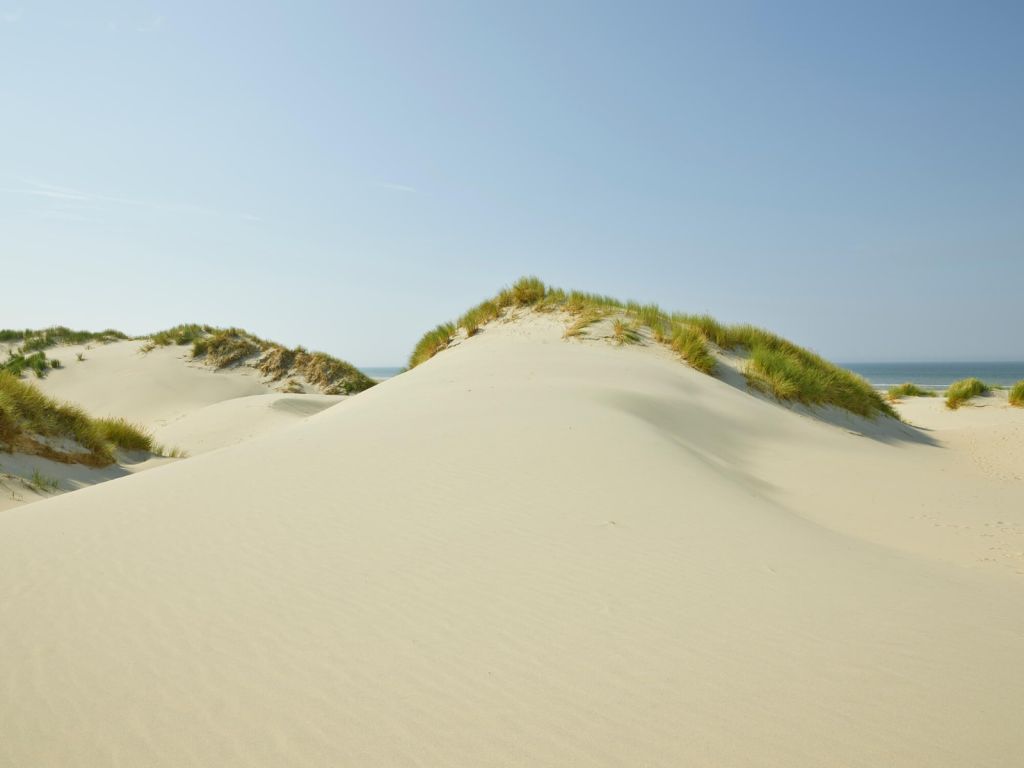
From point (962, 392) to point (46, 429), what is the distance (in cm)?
1713

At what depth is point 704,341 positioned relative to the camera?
9281 millimetres

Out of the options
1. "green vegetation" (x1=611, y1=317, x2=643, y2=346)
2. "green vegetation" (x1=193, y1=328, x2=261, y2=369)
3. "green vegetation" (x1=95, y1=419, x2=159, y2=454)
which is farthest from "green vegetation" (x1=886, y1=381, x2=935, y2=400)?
"green vegetation" (x1=193, y1=328, x2=261, y2=369)

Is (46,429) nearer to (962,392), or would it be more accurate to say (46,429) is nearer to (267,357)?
(267,357)

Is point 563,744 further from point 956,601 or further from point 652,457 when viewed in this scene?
point 652,457

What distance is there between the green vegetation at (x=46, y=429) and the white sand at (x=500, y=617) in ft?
11.5

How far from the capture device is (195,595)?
2305 millimetres

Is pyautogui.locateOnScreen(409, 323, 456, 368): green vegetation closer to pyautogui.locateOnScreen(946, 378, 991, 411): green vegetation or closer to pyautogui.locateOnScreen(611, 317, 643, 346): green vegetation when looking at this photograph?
pyautogui.locateOnScreen(611, 317, 643, 346): green vegetation

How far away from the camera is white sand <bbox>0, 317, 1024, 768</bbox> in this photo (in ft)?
4.99

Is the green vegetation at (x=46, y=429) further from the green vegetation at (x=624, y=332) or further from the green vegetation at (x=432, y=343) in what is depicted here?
the green vegetation at (x=624, y=332)

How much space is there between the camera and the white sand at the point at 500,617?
1521 mm

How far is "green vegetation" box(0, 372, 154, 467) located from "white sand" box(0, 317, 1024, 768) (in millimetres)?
3519

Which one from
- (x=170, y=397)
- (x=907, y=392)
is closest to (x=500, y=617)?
(x=170, y=397)

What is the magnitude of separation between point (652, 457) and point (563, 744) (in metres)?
2.82

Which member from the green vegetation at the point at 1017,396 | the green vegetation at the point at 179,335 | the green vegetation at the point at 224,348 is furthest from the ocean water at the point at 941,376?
the green vegetation at the point at 179,335
